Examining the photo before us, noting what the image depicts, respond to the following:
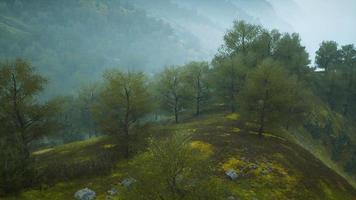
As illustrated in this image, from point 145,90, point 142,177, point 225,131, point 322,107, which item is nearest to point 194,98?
point 225,131

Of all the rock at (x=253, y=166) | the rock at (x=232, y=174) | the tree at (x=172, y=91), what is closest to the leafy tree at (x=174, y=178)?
the rock at (x=232, y=174)

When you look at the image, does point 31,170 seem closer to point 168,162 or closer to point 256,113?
point 168,162

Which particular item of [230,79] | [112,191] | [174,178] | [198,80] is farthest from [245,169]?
[198,80]

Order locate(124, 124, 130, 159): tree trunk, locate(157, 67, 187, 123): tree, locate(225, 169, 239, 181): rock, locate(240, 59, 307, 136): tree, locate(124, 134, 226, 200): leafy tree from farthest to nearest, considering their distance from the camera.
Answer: locate(157, 67, 187, 123): tree < locate(240, 59, 307, 136): tree < locate(124, 124, 130, 159): tree trunk < locate(225, 169, 239, 181): rock < locate(124, 134, 226, 200): leafy tree

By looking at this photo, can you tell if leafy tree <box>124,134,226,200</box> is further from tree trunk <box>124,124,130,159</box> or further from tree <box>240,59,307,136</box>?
tree <box>240,59,307,136</box>

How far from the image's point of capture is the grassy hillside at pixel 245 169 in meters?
42.2

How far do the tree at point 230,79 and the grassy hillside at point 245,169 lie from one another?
2325 centimetres

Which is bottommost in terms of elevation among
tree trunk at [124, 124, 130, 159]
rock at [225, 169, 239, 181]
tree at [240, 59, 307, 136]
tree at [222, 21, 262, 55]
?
rock at [225, 169, 239, 181]

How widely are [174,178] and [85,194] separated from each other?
16.3m

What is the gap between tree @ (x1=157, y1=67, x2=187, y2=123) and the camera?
86.9 m

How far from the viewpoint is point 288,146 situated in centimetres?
5953

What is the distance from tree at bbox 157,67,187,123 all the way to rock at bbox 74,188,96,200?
47.2m

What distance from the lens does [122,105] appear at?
5556 cm

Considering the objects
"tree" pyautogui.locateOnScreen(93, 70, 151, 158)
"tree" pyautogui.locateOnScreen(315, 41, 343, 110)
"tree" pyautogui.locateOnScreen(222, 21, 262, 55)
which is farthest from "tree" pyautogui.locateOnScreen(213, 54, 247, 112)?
"tree" pyautogui.locateOnScreen(315, 41, 343, 110)
